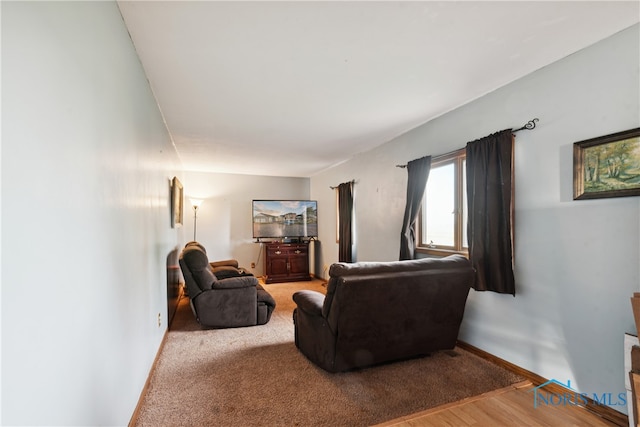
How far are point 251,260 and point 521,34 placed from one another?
19.9ft

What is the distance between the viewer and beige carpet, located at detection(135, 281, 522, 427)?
6.45 feet

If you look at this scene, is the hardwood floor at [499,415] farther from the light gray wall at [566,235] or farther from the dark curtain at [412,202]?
the dark curtain at [412,202]

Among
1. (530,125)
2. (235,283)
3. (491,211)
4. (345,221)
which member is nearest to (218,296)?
(235,283)

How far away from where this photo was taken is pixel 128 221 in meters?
1.78

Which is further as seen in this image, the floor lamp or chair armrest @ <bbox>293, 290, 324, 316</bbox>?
the floor lamp

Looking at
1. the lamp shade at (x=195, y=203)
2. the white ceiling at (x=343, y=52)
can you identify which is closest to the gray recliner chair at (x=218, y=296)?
the white ceiling at (x=343, y=52)

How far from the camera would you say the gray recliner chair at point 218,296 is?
3.55 metres

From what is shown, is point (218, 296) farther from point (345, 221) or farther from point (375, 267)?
point (345, 221)

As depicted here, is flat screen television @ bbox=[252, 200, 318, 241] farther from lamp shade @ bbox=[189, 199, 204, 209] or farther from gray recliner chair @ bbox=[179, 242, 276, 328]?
gray recliner chair @ bbox=[179, 242, 276, 328]

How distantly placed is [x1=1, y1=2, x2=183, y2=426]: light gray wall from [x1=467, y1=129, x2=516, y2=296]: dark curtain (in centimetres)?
269

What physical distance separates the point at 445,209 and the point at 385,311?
1.56m

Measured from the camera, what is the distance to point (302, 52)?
2.04 meters

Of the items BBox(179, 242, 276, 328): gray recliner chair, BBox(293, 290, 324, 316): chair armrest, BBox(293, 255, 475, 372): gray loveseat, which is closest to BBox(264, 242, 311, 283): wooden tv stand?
BBox(179, 242, 276, 328): gray recliner chair

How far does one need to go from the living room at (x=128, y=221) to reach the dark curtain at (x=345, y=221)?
1.46 m
